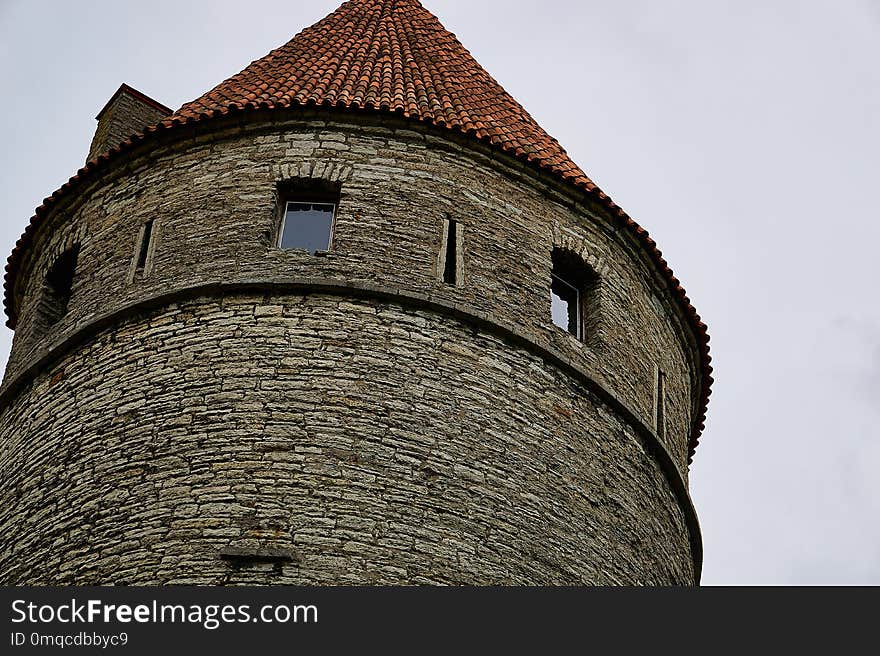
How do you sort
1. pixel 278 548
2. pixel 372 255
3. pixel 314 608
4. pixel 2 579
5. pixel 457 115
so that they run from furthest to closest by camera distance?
pixel 457 115 → pixel 372 255 → pixel 2 579 → pixel 278 548 → pixel 314 608

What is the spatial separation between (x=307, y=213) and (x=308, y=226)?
0.66 ft

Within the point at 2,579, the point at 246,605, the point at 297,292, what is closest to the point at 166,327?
the point at 297,292

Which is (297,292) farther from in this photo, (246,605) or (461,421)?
(246,605)

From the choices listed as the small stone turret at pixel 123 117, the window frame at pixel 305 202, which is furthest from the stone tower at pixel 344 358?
the small stone turret at pixel 123 117

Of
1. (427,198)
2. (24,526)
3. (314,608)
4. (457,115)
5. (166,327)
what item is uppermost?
(457,115)

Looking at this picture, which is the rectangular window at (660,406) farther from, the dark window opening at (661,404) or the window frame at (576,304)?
the window frame at (576,304)

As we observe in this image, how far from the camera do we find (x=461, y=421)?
1639 centimetres

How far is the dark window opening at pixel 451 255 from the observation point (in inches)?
683

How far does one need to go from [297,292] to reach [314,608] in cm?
375

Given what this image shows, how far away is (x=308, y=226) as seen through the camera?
17.7m

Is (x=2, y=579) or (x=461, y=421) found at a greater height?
(x=461, y=421)

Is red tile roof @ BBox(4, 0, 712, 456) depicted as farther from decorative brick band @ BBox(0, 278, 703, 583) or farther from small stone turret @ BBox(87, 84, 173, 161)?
decorative brick band @ BBox(0, 278, 703, 583)

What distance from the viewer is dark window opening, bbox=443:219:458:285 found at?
17359 mm

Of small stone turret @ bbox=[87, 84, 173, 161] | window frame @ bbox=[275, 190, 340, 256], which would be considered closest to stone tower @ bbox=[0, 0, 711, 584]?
window frame @ bbox=[275, 190, 340, 256]
